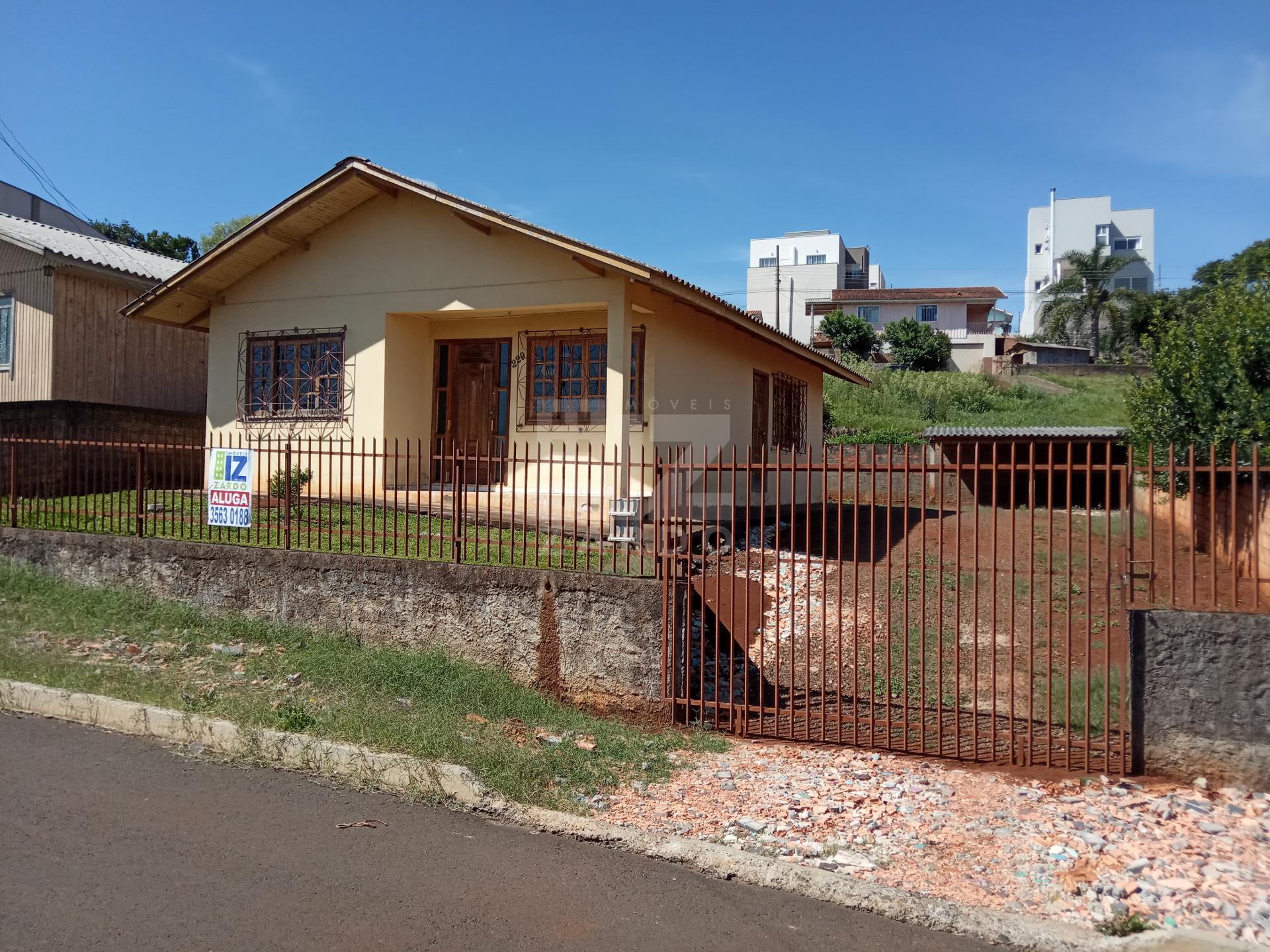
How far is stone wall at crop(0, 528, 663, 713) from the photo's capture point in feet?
22.1

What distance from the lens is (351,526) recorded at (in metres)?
7.62

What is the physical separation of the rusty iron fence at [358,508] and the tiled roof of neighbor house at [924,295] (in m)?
39.3

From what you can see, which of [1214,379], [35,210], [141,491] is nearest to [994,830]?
[1214,379]

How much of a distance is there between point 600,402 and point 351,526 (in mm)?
5261

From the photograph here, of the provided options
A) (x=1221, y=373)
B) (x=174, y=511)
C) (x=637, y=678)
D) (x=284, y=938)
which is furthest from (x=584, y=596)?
(x=1221, y=373)

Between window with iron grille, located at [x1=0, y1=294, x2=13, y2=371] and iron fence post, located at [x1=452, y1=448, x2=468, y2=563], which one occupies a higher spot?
window with iron grille, located at [x1=0, y1=294, x2=13, y2=371]

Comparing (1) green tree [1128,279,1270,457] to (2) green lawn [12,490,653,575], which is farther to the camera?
(1) green tree [1128,279,1270,457]

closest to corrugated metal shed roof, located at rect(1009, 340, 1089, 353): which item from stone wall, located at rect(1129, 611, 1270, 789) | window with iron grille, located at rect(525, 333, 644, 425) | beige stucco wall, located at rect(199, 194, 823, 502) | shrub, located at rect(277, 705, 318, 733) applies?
beige stucco wall, located at rect(199, 194, 823, 502)

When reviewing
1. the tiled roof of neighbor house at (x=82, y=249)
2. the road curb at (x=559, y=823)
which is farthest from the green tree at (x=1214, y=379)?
the tiled roof of neighbor house at (x=82, y=249)

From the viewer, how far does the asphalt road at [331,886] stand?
12.0 ft

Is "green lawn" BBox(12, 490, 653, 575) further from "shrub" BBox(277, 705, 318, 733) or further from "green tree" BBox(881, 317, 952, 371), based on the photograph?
"green tree" BBox(881, 317, 952, 371)

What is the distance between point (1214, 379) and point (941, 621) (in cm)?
572

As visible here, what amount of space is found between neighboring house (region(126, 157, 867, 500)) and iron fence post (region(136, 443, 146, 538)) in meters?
3.20

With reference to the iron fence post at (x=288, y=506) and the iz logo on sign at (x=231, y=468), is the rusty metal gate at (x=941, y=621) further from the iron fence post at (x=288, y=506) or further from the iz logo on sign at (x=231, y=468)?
the iz logo on sign at (x=231, y=468)
